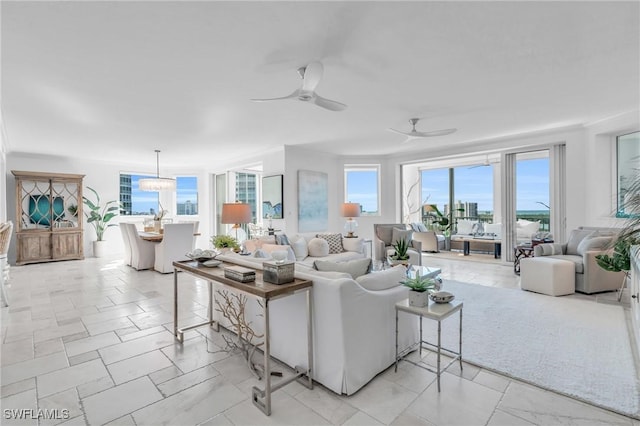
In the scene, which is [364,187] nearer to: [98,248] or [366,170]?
[366,170]

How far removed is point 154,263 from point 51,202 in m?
3.36

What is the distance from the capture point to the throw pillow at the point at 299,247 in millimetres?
5316

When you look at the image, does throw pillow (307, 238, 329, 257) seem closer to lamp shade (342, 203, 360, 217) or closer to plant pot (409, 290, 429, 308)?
lamp shade (342, 203, 360, 217)

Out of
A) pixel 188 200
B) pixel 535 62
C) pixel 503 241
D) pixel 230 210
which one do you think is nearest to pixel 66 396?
pixel 230 210

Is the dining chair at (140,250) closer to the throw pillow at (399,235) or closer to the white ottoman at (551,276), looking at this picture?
the throw pillow at (399,235)

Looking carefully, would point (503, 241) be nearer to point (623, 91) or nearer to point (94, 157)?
point (623, 91)

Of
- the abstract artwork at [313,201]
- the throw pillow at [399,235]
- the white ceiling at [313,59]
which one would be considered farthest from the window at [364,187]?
the white ceiling at [313,59]

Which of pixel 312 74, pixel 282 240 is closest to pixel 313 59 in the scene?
pixel 312 74

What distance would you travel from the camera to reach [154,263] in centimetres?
651

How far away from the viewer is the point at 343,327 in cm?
208

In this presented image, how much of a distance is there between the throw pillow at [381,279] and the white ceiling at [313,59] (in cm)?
185

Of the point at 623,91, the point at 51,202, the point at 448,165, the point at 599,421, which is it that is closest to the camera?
the point at 599,421

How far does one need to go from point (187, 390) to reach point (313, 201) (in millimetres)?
5462

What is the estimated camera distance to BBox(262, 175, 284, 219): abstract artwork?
270 inches
